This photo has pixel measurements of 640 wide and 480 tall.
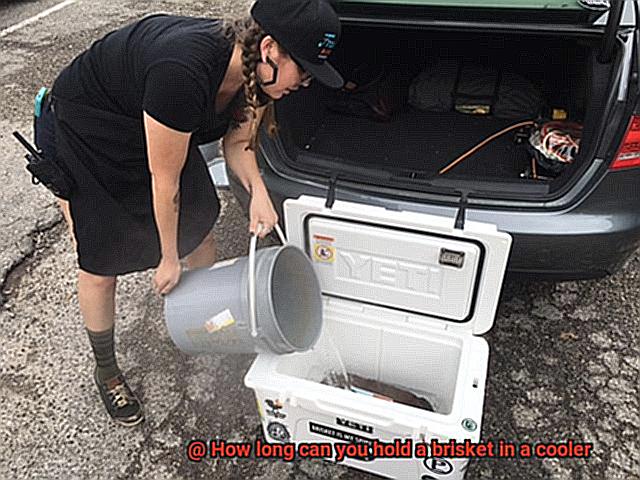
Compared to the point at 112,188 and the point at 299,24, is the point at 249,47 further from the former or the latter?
the point at 112,188

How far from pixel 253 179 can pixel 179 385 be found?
741 mm

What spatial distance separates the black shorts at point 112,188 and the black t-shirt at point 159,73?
1.9 inches

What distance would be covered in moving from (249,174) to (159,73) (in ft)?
1.76

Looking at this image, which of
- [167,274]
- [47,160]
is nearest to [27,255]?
[47,160]

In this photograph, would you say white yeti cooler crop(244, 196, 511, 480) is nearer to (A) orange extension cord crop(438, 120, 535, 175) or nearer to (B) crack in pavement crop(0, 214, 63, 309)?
(A) orange extension cord crop(438, 120, 535, 175)

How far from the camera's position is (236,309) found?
141 cm

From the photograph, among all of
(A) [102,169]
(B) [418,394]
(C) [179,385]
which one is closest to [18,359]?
(C) [179,385]

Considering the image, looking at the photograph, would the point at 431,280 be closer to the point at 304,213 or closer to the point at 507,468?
the point at 304,213

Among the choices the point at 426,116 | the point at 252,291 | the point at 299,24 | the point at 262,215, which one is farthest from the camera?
the point at 426,116

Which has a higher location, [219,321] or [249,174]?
[249,174]

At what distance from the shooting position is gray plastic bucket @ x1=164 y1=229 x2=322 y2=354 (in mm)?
1396

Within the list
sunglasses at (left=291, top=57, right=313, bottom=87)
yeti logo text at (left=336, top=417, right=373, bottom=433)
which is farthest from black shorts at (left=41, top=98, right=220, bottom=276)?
yeti logo text at (left=336, top=417, right=373, bottom=433)

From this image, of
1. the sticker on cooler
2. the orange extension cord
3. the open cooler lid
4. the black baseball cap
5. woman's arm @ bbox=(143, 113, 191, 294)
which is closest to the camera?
the black baseball cap

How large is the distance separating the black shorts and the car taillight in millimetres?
1130
